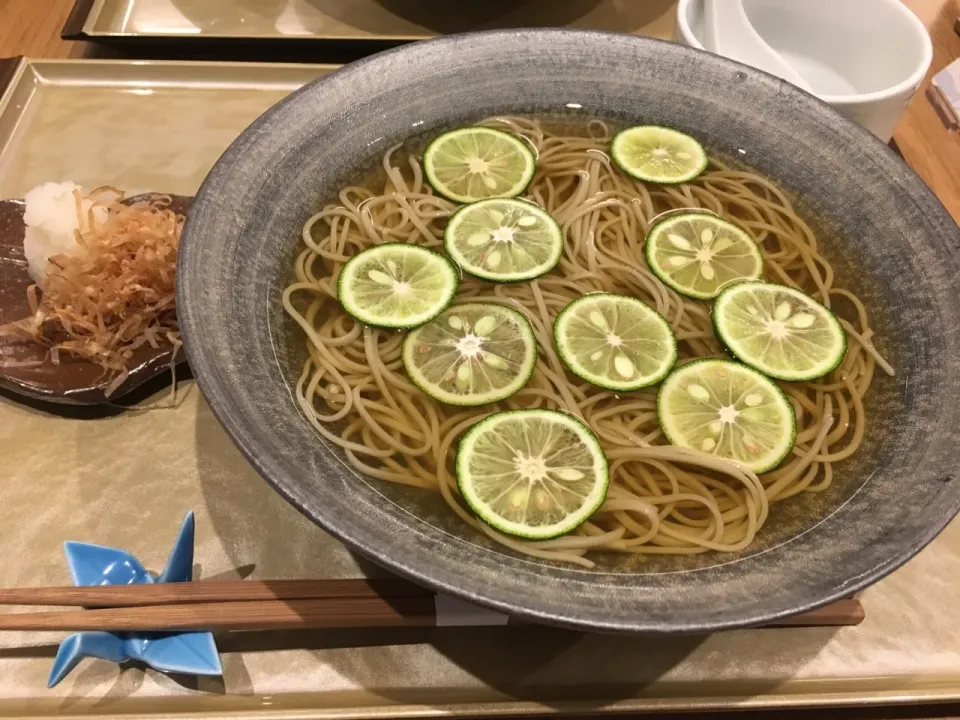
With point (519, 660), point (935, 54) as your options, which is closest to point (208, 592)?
point (519, 660)

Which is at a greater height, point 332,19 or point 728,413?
point 332,19

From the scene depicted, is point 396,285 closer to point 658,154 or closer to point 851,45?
point 658,154

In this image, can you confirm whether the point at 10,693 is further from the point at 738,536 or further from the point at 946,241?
the point at 946,241

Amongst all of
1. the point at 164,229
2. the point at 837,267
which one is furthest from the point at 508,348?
the point at 164,229

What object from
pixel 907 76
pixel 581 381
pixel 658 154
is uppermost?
pixel 907 76

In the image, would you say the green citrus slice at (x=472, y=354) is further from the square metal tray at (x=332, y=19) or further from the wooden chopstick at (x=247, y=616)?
the square metal tray at (x=332, y=19)

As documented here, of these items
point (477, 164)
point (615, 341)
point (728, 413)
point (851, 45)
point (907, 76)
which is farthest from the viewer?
point (851, 45)

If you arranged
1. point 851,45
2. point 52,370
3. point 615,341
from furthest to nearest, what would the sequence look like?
point 851,45 → point 52,370 → point 615,341
